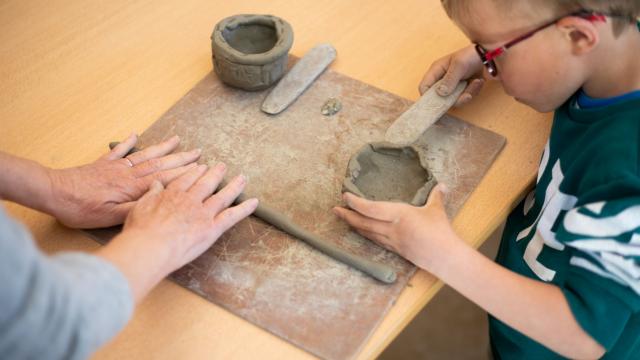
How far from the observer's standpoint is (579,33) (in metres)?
0.84

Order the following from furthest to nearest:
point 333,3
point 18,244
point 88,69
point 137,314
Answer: point 333,3, point 88,69, point 137,314, point 18,244

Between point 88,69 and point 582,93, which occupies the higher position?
point 88,69

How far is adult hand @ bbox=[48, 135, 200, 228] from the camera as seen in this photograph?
2.95 ft

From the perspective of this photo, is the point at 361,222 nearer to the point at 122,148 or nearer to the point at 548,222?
the point at 548,222

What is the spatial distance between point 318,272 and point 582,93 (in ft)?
1.62

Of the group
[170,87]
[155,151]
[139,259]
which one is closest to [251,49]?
[170,87]

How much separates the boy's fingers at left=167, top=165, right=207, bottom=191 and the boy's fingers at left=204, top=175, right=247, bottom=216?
41mm

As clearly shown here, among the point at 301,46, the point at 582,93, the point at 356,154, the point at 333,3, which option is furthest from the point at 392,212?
the point at 333,3

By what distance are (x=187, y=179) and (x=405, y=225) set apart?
0.33m

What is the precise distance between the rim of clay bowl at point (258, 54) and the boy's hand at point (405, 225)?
1.01ft

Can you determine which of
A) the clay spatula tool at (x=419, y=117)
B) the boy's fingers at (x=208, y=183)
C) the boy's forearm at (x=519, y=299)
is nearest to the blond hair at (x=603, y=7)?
the clay spatula tool at (x=419, y=117)

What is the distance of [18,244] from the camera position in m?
0.58

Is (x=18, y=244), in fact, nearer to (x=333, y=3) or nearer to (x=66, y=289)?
(x=66, y=289)

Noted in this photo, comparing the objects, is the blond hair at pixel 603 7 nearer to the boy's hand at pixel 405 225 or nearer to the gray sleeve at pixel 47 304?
the boy's hand at pixel 405 225
